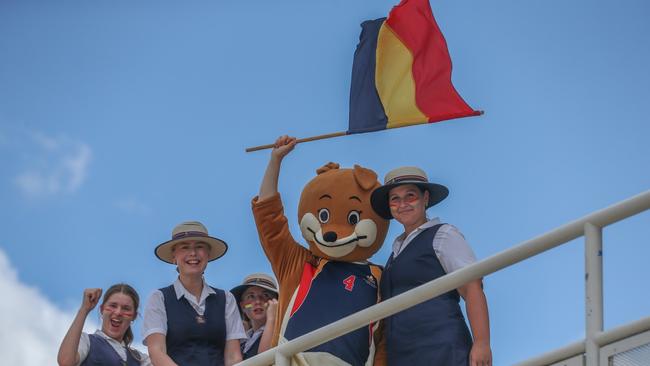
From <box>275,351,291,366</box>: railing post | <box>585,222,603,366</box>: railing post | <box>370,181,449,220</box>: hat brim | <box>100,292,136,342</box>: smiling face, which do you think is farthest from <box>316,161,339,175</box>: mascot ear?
<box>585,222,603,366</box>: railing post

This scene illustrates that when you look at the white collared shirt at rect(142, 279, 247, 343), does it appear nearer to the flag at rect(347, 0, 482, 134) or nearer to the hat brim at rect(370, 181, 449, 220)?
the hat brim at rect(370, 181, 449, 220)

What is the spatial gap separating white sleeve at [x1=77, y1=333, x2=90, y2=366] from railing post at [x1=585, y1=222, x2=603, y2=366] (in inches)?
140

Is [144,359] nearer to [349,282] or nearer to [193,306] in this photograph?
[193,306]

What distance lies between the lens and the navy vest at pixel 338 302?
6.37 meters

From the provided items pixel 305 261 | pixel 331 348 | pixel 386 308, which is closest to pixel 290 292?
pixel 305 261

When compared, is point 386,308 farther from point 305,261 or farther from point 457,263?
point 305,261

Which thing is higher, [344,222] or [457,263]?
[344,222]

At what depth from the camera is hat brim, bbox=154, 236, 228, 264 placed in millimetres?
7363

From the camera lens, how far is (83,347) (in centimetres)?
691

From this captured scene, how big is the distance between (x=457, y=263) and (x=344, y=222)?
1.07 metres

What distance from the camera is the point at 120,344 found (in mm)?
7137

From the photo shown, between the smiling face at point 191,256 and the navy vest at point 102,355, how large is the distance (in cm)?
62

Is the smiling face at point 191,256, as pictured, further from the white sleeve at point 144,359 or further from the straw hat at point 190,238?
the white sleeve at point 144,359

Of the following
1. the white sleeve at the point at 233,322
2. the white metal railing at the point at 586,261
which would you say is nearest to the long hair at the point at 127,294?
the white sleeve at the point at 233,322
